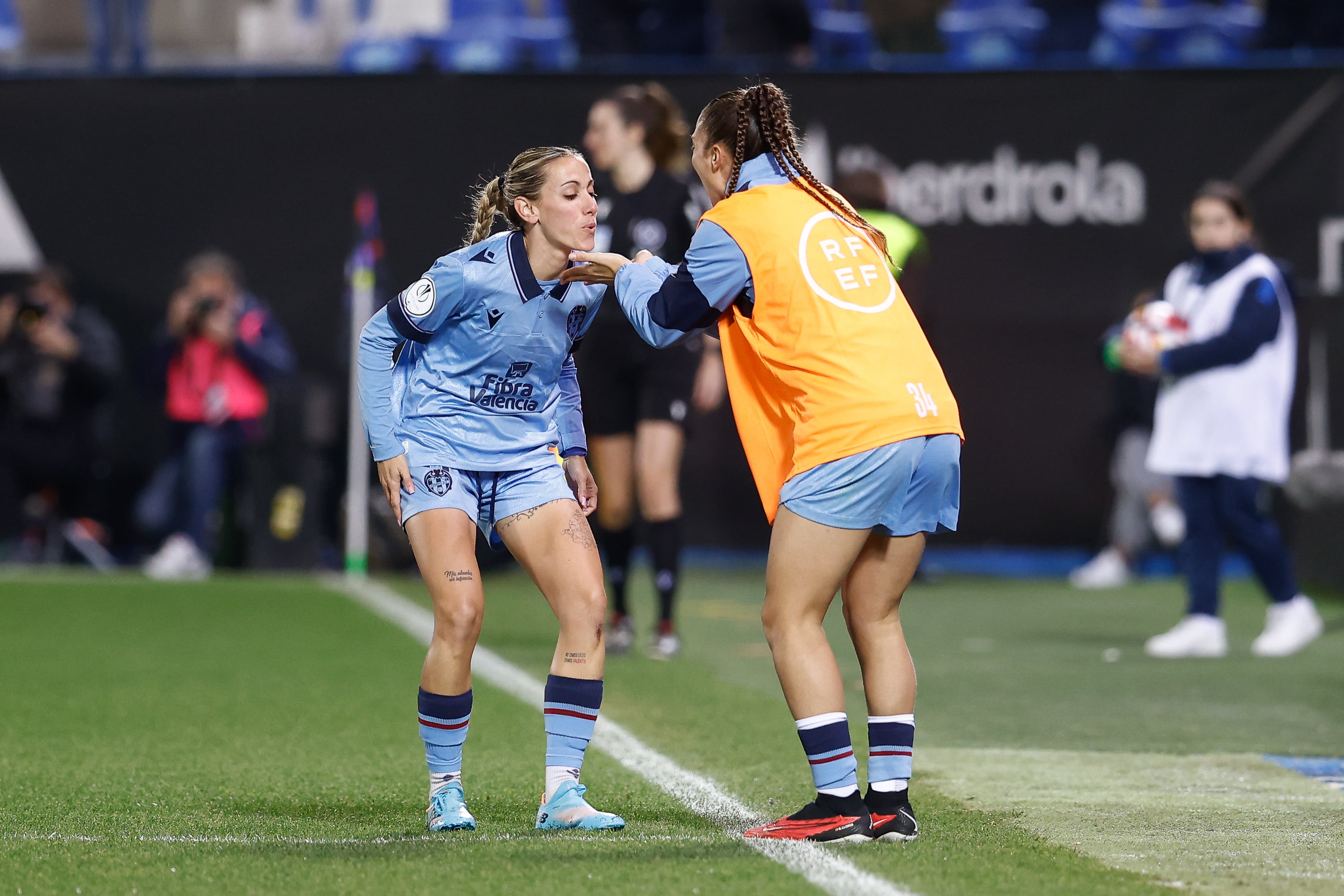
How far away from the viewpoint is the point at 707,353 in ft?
25.8

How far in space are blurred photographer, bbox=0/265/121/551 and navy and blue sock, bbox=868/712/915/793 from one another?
28.9 ft

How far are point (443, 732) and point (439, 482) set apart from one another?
601 millimetres

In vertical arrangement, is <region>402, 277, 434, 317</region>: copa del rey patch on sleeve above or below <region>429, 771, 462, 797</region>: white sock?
above

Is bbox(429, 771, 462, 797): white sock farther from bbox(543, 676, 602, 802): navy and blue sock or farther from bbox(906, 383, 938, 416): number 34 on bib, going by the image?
bbox(906, 383, 938, 416): number 34 on bib

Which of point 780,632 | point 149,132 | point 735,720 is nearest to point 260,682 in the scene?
point 735,720

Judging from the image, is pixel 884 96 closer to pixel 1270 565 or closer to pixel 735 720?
pixel 1270 565

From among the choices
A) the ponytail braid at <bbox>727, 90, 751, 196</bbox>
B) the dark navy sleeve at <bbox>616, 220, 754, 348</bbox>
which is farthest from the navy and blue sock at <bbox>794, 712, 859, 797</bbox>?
the ponytail braid at <bbox>727, 90, 751, 196</bbox>

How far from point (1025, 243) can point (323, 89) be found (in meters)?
5.06

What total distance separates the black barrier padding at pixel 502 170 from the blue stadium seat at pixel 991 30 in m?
0.89

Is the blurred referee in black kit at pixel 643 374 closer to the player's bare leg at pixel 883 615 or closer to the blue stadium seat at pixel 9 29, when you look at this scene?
the player's bare leg at pixel 883 615

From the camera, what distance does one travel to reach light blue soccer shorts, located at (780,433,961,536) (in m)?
3.91

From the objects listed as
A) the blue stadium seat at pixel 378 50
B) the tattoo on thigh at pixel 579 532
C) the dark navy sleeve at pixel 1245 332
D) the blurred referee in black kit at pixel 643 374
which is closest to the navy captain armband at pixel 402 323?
the tattoo on thigh at pixel 579 532

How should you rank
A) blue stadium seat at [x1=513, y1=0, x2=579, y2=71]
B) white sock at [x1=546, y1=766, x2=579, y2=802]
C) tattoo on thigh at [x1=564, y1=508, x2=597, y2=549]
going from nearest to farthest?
white sock at [x1=546, y1=766, x2=579, y2=802], tattoo on thigh at [x1=564, y1=508, x2=597, y2=549], blue stadium seat at [x1=513, y1=0, x2=579, y2=71]

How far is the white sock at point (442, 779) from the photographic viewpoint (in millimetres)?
4215
